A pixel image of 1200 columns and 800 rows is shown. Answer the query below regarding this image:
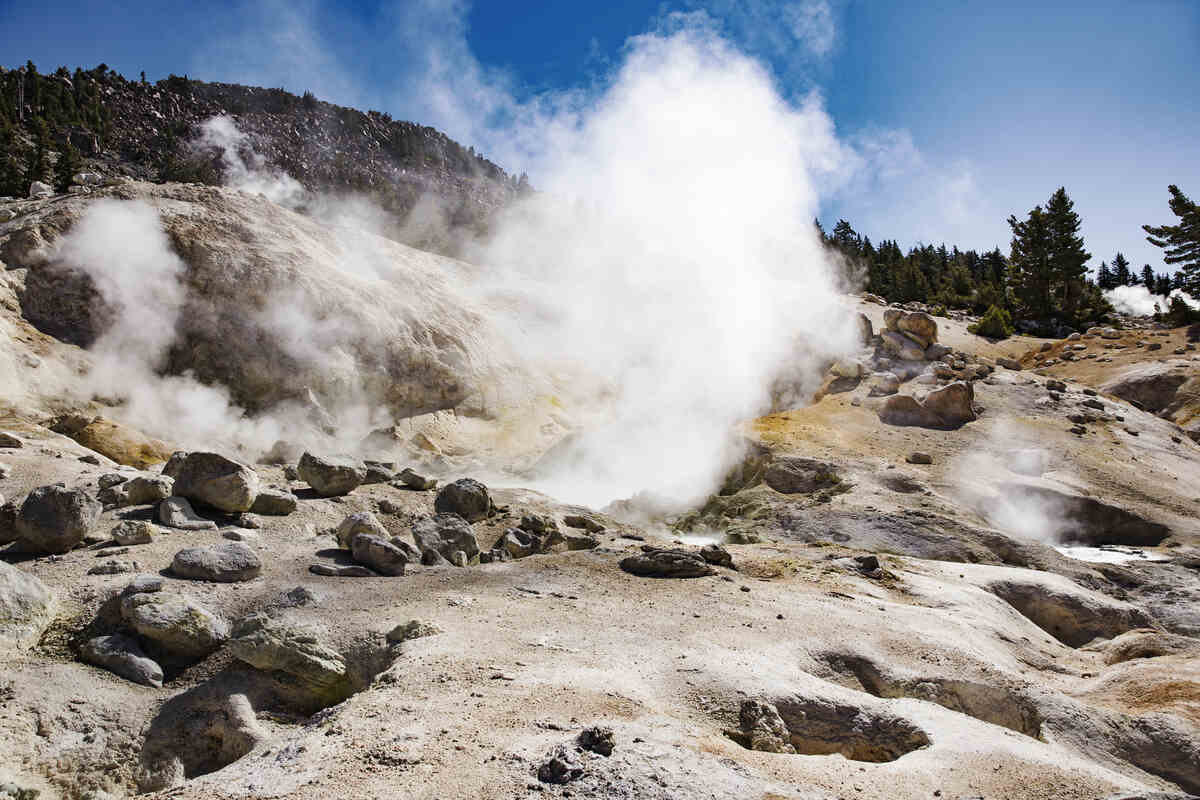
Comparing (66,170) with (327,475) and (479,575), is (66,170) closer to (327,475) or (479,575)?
(327,475)

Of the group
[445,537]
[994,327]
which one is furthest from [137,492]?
[994,327]

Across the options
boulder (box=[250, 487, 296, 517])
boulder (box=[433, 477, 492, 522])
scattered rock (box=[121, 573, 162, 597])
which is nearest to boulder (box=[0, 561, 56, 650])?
scattered rock (box=[121, 573, 162, 597])

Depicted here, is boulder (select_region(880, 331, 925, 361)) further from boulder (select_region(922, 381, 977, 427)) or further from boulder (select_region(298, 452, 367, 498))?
boulder (select_region(298, 452, 367, 498))

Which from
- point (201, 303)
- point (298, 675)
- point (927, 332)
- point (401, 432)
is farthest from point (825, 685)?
point (927, 332)

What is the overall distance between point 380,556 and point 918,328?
2368 centimetres

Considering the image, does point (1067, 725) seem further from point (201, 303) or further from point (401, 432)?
point (201, 303)

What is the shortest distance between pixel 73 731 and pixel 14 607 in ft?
4.84

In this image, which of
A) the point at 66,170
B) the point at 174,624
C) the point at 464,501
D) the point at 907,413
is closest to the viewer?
the point at 174,624

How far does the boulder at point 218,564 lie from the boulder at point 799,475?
1178cm

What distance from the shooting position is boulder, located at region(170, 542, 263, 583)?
6742mm

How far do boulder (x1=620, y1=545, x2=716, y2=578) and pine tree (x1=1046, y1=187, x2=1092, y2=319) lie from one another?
3891cm

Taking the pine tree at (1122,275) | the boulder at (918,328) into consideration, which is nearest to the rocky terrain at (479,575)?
the boulder at (918,328)

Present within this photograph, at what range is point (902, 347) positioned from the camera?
82.8 ft

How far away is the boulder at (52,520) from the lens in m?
6.98
